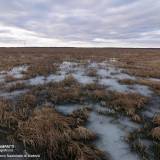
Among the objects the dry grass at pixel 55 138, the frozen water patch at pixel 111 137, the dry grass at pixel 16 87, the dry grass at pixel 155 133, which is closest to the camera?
the dry grass at pixel 55 138

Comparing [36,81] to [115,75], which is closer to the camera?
[36,81]

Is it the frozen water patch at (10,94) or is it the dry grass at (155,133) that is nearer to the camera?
the dry grass at (155,133)

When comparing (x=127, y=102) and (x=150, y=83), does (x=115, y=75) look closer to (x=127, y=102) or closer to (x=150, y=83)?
(x=150, y=83)

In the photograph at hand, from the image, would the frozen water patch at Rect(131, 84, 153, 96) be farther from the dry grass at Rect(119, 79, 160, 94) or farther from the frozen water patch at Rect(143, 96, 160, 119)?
the frozen water patch at Rect(143, 96, 160, 119)

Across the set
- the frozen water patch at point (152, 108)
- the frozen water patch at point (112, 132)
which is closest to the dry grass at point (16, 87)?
the frozen water patch at point (112, 132)

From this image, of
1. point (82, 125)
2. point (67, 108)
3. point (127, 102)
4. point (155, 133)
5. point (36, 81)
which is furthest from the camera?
point (36, 81)

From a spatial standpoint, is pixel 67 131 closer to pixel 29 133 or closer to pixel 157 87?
pixel 29 133

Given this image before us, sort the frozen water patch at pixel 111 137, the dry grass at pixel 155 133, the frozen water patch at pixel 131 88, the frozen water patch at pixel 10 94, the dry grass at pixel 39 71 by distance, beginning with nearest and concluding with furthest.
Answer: the frozen water patch at pixel 111 137 < the dry grass at pixel 155 133 < the frozen water patch at pixel 10 94 < the frozen water patch at pixel 131 88 < the dry grass at pixel 39 71

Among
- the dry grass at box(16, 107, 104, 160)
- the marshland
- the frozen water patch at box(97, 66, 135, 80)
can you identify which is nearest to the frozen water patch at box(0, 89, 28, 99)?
the marshland

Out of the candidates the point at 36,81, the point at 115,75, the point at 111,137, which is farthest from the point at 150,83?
the point at 111,137

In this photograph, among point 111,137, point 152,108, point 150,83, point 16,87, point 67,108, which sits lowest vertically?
point 111,137

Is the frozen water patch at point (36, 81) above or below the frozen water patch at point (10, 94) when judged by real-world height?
above

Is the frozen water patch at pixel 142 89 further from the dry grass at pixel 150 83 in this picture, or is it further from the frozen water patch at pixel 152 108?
the frozen water patch at pixel 152 108

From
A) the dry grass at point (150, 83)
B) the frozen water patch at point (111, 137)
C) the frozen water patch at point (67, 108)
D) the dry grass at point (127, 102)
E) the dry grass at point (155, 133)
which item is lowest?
the frozen water patch at point (111, 137)
